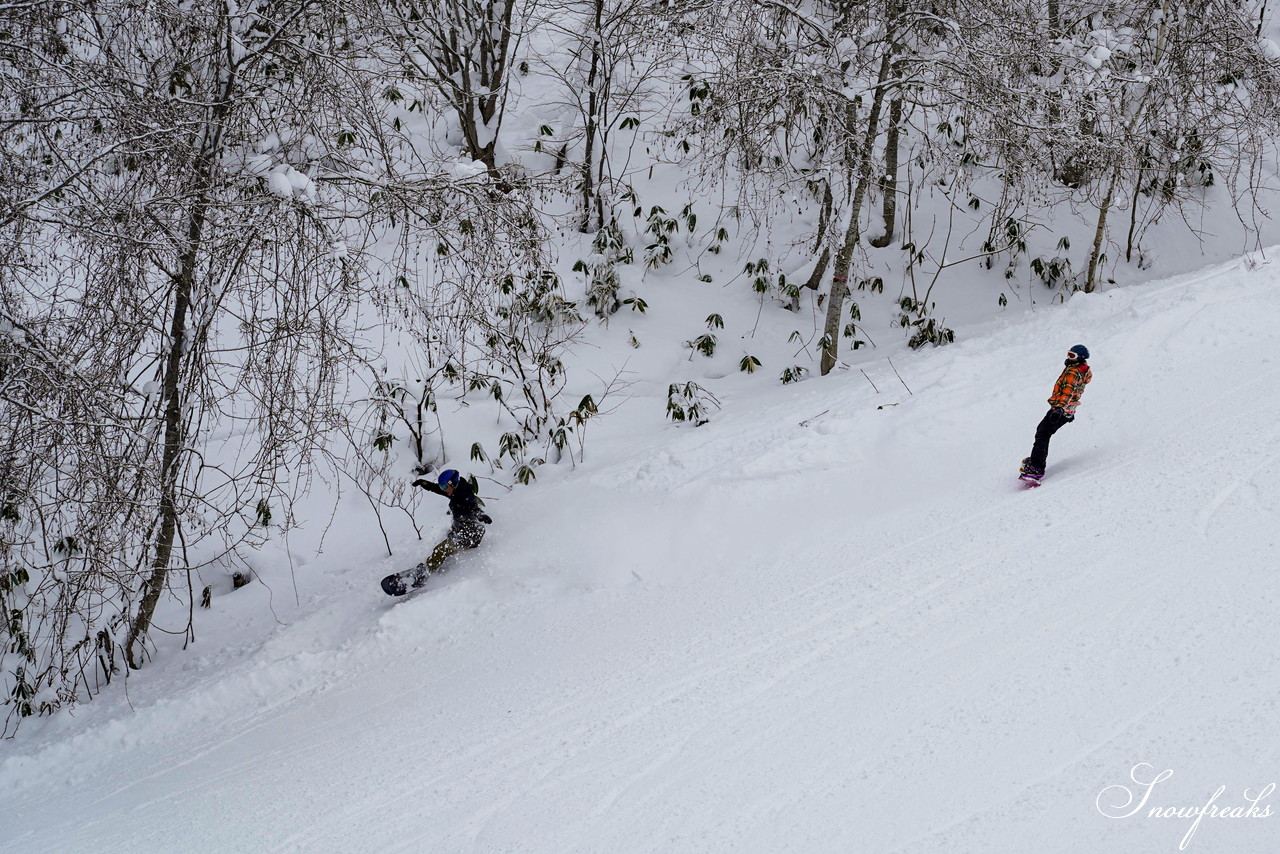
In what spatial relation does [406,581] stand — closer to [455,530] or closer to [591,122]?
[455,530]

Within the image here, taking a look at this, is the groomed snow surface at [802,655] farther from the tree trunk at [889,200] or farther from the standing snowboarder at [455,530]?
the tree trunk at [889,200]

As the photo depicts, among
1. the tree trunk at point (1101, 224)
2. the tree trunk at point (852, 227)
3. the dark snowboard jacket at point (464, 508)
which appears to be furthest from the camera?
the tree trunk at point (1101, 224)

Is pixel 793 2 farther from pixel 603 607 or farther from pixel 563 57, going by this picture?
pixel 563 57

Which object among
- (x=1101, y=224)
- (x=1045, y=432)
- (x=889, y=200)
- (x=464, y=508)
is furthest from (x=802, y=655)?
(x=889, y=200)

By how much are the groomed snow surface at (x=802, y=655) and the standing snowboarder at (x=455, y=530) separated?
0.66 ft

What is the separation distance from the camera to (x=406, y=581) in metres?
6.70

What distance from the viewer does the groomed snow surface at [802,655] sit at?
4.00 meters

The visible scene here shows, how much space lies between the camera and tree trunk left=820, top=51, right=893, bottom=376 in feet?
25.8

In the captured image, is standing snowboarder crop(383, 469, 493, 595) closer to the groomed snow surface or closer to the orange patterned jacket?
the groomed snow surface

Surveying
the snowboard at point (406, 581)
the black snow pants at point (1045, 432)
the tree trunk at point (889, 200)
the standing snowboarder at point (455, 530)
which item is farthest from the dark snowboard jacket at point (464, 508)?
the tree trunk at point (889, 200)

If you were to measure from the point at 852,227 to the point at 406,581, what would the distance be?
5.19 metres

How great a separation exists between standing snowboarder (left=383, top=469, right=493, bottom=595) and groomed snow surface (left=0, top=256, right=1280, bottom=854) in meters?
0.20

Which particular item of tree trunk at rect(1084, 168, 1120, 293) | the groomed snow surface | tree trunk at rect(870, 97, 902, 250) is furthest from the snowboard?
tree trunk at rect(1084, 168, 1120, 293)

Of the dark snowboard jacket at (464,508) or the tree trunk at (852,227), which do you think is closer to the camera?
the dark snowboard jacket at (464,508)
